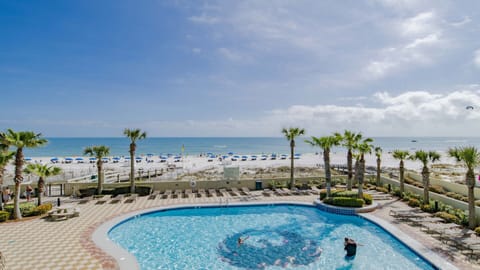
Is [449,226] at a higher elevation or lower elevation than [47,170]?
lower

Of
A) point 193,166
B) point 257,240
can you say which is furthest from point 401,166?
point 193,166

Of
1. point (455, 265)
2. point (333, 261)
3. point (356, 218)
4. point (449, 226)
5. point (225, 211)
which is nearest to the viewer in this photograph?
point (455, 265)

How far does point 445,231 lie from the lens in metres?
12.9

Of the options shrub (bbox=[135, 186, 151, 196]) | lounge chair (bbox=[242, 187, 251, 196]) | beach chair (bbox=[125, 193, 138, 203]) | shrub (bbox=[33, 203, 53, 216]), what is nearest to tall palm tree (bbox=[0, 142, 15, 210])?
shrub (bbox=[33, 203, 53, 216])

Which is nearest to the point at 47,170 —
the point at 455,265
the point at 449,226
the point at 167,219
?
the point at 167,219

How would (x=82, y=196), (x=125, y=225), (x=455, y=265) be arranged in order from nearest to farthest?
1. (x=455, y=265)
2. (x=125, y=225)
3. (x=82, y=196)

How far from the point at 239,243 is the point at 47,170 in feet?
39.6

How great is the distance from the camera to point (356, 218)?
1608cm

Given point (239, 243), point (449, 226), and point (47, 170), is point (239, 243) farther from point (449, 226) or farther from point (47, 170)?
point (47, 170)

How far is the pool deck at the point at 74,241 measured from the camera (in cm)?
962

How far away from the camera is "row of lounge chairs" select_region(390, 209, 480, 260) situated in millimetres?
10992

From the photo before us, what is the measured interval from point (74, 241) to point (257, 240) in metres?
7.74

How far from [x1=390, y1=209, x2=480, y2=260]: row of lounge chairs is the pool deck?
408 mm

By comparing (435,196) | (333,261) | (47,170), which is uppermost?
(47,170)
